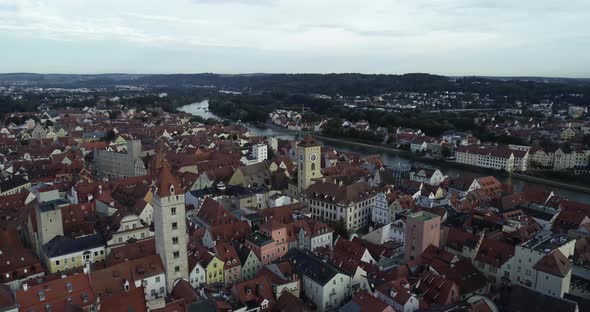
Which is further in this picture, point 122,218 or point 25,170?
point 25,170

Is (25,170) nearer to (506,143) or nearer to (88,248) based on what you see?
(88,248)

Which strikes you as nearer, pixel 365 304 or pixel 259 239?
pixel 365 304

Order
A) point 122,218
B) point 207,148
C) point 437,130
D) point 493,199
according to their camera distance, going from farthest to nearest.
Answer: point 437,130 < point 207,148 < point 493,199 < point 122,218

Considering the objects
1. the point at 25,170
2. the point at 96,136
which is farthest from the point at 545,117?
the point at 25,170

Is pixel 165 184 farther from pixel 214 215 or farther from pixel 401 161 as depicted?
pixel 401 161

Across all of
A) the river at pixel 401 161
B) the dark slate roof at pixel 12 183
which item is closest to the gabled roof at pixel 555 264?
the river at pixel 401 161

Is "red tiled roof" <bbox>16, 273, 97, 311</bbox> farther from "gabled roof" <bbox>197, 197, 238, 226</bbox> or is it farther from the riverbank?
the riverbank

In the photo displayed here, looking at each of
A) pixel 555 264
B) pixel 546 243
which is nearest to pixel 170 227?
pixel 555 264
